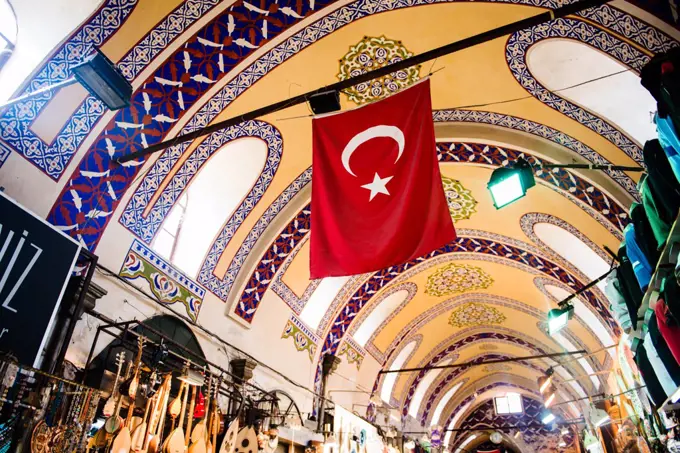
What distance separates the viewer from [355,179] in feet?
13.2

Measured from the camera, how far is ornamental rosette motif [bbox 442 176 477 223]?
28.4 feet

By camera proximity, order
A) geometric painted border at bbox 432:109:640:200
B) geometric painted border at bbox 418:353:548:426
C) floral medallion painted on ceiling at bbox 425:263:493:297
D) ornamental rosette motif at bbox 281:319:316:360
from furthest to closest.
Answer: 1. geometric painted border at bbox 418:353:548:426
2. floral medallion painted on ceiling at bbox 425:263:493:297
3. ornamental rosette motif at bbox 281:319:316:360
4. geometric painted border at bbox 432:109:640:200

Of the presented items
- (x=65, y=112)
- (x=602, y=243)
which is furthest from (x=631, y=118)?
(x=65, y=112)

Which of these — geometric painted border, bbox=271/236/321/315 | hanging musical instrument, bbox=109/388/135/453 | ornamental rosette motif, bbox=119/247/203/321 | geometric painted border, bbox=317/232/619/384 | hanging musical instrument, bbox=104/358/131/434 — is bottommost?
hanging musical instrument, bbox=109/388/135/453

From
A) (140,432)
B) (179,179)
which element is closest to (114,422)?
(140,432)

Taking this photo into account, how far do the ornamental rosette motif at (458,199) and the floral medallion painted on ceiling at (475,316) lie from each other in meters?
5.12

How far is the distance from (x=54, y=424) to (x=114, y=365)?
121 centimetres

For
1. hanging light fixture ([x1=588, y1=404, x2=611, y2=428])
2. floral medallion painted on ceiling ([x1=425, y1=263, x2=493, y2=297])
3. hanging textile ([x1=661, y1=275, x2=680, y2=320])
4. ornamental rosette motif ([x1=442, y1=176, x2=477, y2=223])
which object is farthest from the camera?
hanging light fixture ([x1=588, y1=404, x2=611, y2=428])

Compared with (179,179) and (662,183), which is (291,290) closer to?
(179,179)

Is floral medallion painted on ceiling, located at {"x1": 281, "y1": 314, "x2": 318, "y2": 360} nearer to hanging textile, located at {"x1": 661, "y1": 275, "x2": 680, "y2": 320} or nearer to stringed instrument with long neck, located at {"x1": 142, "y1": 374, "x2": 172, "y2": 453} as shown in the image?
stringed instrument with long neck, located at {"x1": 142, "y1": 374, "x2": 172, "y2": 453}

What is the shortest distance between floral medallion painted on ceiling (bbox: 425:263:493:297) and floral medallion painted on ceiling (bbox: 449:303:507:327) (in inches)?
52.9

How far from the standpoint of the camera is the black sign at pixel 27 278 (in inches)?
146

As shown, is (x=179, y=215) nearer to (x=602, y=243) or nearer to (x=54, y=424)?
(x=54, y=424)

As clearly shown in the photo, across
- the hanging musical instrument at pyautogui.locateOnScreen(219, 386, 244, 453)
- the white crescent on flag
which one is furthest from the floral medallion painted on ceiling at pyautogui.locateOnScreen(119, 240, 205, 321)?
the white crescent on flag
